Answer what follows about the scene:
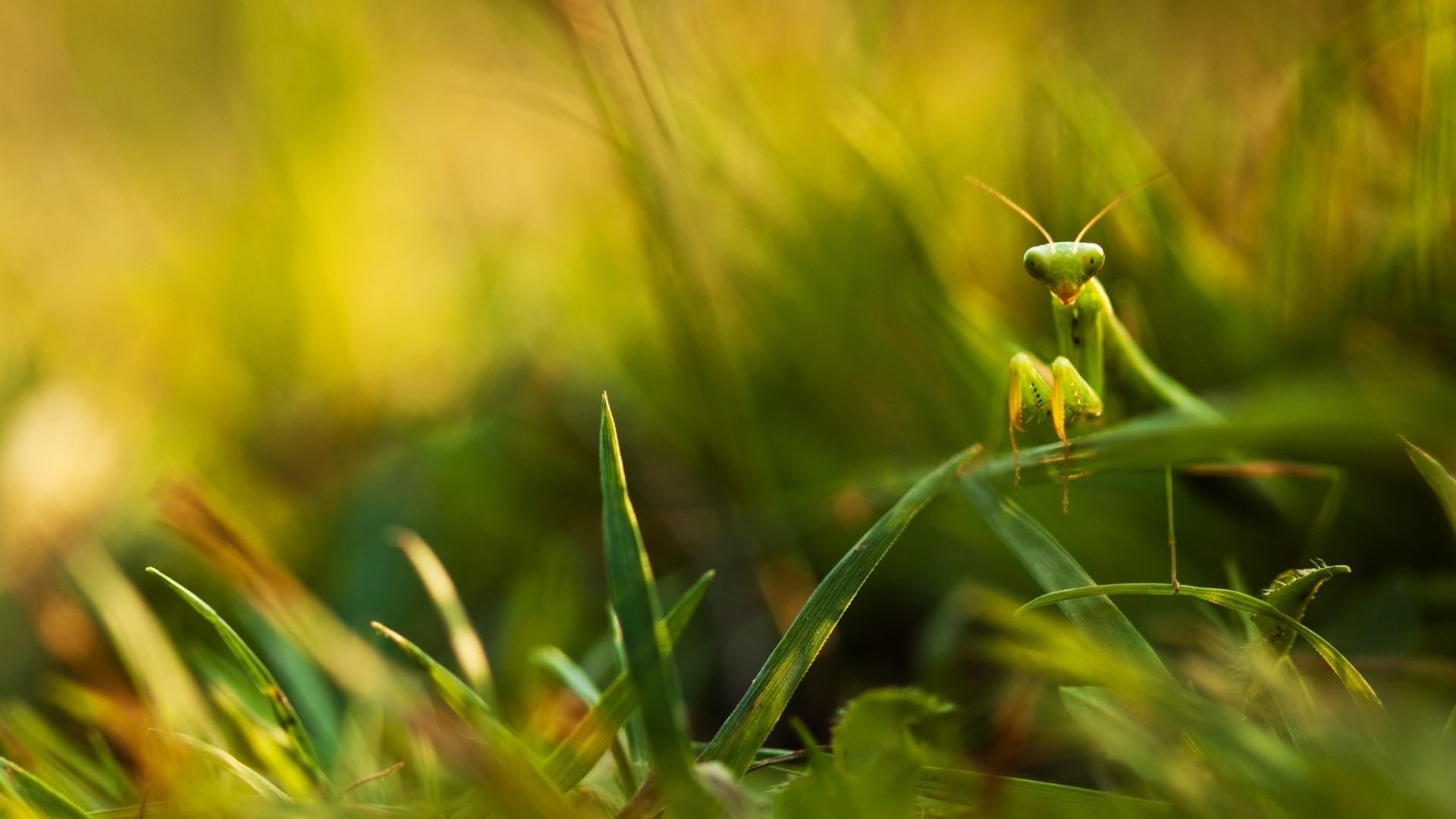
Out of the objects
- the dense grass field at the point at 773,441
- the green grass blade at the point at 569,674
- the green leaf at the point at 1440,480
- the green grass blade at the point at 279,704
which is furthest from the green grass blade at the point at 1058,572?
the green grass blade at the point at 279,704

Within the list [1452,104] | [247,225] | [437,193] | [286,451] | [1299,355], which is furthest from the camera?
[437,193]

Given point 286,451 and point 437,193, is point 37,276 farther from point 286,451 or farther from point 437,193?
point 286,451

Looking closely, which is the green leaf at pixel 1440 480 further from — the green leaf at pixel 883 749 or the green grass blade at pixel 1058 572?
the green leaf at pixel 883 749

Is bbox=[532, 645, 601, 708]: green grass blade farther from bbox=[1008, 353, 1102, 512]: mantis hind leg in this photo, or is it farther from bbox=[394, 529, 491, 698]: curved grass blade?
bbox=[1008, 353, 1102, 512]: mantis hind leg

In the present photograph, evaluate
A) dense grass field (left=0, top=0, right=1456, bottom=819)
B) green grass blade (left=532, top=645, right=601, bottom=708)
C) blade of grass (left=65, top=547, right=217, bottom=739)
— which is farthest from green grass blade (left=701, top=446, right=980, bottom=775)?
blade of grass (left=65, top=547, right=217, bottom=739)

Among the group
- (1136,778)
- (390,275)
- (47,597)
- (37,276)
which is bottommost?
(1136,778)

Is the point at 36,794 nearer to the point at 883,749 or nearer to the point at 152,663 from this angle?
the point at 152,663

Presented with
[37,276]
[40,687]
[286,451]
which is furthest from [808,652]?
[37,276]
